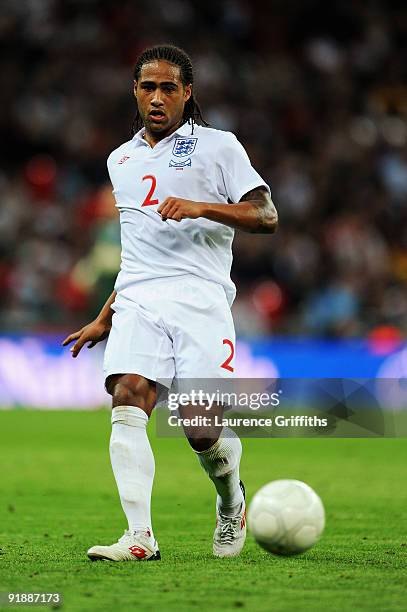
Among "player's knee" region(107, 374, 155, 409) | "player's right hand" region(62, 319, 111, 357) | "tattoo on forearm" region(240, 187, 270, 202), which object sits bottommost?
"player's knee" region(107, 374, 155, 409)

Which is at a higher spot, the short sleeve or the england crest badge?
the england crest badge

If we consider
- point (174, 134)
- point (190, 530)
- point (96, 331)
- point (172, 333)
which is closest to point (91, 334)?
point (96, 331)

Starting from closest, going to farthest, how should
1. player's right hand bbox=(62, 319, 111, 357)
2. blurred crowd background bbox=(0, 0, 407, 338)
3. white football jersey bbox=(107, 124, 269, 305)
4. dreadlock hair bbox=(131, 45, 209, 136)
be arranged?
white football jersey bbox=(107, 124, 269, 305) < dreadlock hair bbox=(131, 45, 209, 136) < player's right hand bbox=(62, 319, 111, 357) < blurred crowd background bbox=(0, 0, 407, 338)

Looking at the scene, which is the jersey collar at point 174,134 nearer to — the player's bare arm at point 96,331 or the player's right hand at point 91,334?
the player's bare arm at point 96,331

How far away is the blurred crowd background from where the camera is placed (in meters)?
16.1

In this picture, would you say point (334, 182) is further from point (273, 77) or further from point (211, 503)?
point (211, 503)

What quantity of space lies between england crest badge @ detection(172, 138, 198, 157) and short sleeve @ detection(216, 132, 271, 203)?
0.14 m

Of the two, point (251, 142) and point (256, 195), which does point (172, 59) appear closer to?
point (256, 195)

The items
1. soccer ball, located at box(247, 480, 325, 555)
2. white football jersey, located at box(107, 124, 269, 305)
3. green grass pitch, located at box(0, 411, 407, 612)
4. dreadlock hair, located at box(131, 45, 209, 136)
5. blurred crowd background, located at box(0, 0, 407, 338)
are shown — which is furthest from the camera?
blurred crowd background, located at box(0, 0, 407, 338)

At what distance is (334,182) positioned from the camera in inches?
710

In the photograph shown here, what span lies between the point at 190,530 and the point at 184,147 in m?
2.16

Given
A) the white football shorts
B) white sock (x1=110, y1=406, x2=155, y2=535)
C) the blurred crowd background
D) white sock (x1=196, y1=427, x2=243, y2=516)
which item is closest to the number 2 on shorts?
the white football shorts

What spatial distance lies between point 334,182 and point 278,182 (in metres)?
0.85

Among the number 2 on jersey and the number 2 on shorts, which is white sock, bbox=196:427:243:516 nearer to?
the number 2 on shorts
